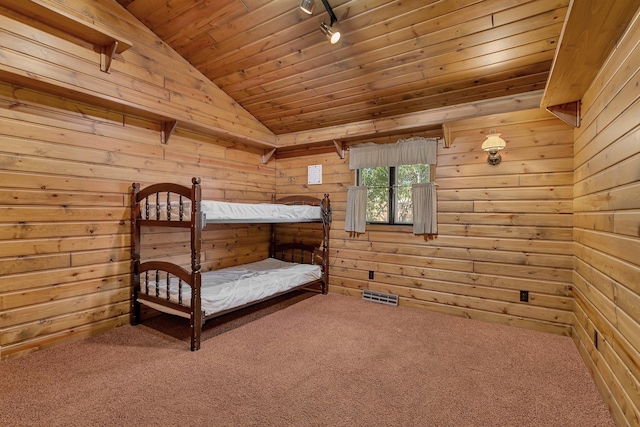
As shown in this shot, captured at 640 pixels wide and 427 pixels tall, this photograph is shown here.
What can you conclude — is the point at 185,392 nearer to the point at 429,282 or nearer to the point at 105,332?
the point at 105,332

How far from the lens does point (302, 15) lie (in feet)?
8.26

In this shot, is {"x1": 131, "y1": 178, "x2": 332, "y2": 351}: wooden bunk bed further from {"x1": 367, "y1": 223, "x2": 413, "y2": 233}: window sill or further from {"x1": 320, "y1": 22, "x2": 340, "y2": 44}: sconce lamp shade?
{"x1": 320, "y1": 22, "x2": 340, "y2": 44}: sconce lamp shade

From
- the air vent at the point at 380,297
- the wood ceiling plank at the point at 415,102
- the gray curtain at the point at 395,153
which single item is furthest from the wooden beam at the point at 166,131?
the air vent at the point at 380,297

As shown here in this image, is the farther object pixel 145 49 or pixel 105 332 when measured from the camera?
pixel 145 49

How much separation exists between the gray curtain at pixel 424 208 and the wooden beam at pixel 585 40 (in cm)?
139

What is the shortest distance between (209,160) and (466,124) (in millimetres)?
2962

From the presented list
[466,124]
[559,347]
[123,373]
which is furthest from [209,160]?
[559,347]

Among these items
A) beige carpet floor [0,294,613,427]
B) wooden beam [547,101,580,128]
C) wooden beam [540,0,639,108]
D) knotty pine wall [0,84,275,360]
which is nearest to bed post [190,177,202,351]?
beige carpet floor [0,294,613,427]

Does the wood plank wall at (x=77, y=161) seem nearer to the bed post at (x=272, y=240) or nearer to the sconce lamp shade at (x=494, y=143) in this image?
the bed post at (x=272, y=240)

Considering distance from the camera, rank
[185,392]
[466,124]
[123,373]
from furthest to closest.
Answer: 1. [466,124]
2. [123,373]
3. [185,392]

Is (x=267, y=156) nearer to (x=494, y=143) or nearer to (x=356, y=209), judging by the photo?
(x=356, y=209)

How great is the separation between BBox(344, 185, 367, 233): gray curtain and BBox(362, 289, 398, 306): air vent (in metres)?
0.78

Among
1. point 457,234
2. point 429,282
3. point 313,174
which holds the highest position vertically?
point 313,174

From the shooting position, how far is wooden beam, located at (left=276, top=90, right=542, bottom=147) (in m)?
2.85
